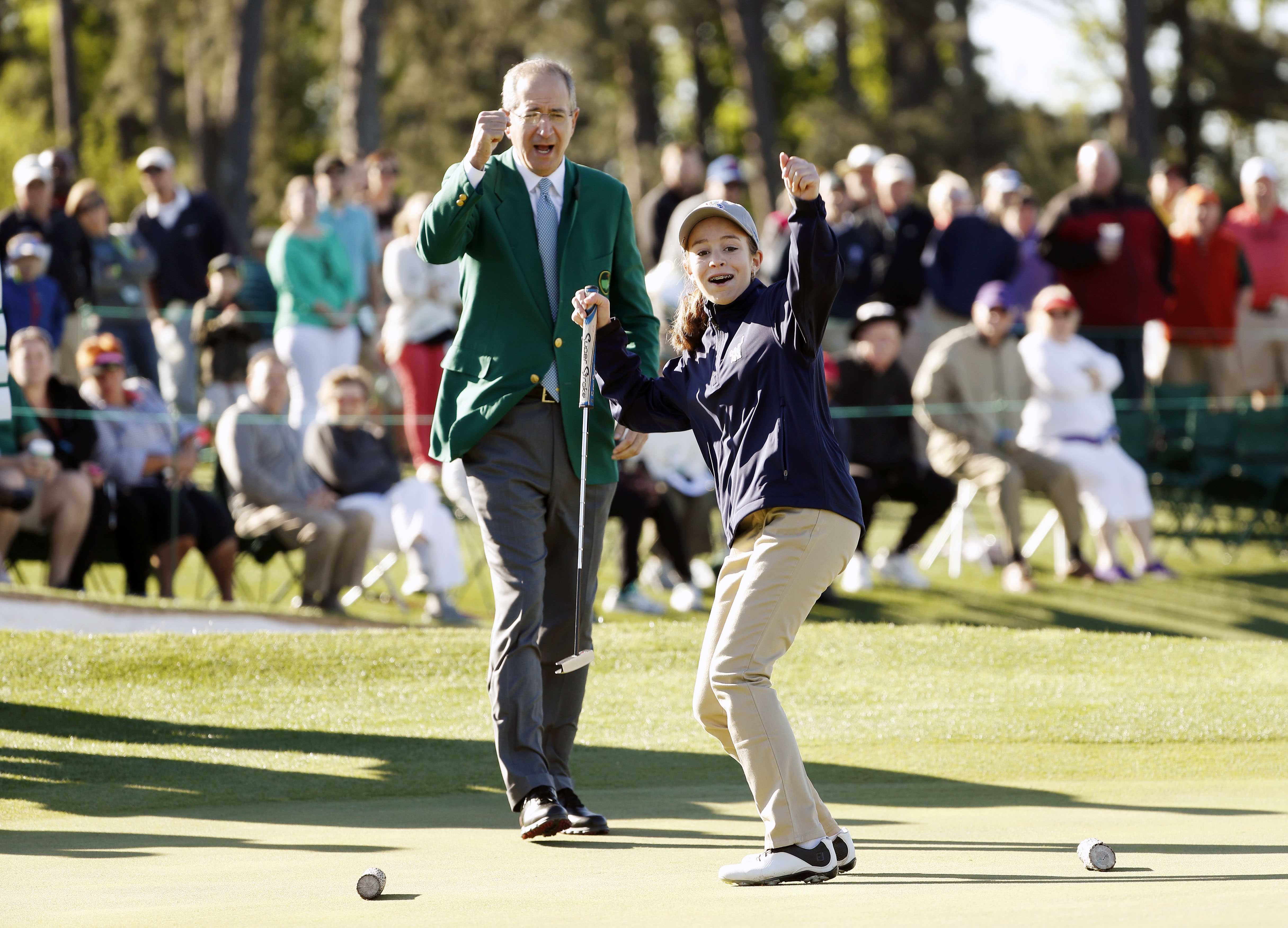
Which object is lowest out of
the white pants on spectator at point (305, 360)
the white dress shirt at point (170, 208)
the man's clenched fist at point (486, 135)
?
the white pants on spectator at point (305, 360)

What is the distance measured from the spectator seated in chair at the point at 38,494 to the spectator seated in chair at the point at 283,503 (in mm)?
907

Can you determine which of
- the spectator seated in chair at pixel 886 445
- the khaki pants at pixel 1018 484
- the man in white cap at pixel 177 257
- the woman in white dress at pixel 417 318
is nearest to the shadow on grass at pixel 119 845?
the woman in white dress at pixel 417 318

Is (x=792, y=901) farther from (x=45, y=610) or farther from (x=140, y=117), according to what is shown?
(x=140, y=117)

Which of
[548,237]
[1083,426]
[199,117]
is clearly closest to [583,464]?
[548,237]

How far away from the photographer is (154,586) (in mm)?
12281

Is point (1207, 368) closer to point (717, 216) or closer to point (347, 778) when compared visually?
point (347, 778)

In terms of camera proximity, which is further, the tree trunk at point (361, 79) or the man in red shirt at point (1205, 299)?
the tree trunk at point (361, 79)

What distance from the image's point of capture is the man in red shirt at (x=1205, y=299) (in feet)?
48.8

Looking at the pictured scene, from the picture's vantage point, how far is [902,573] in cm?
1260

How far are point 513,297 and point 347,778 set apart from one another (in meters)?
1.95

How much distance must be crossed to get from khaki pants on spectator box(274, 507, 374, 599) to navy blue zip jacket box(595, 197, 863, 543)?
20.3 ft

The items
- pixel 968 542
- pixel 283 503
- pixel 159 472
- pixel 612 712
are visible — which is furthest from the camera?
pixel 968 542

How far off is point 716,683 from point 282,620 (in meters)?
5.83

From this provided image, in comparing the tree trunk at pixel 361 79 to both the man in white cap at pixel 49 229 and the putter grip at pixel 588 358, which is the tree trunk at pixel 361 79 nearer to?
the man in white cap at pixel 49 229
